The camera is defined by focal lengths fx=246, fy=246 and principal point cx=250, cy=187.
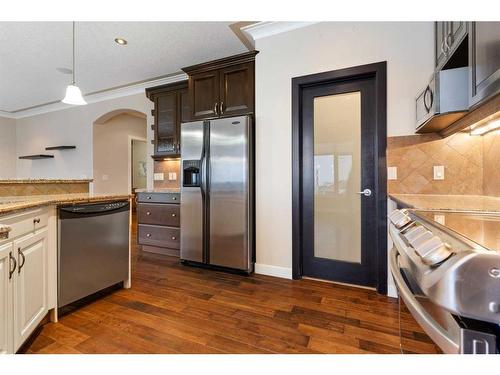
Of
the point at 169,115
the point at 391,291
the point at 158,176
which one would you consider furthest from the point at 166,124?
the point at 391,291

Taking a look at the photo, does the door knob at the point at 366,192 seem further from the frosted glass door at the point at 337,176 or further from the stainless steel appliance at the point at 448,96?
the stainless steel appliance at the point at 448,96

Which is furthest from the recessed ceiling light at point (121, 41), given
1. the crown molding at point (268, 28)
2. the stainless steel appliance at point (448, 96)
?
the stainless steel appliance at point (448, 96)

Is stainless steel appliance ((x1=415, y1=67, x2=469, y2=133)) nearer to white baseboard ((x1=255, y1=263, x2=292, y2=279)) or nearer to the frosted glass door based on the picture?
the frosted glass door

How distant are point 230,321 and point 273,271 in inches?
36.9

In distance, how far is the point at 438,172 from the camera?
1977 mm

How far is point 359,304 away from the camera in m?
1.98

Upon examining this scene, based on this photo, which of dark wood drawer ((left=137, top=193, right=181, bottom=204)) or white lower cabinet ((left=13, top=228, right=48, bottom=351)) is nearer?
white lower cabinet ((left=13, top=228, right=48, bottom=351))

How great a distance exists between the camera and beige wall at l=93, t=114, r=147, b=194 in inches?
200

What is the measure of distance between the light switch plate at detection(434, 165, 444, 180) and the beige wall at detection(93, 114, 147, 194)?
218 inches

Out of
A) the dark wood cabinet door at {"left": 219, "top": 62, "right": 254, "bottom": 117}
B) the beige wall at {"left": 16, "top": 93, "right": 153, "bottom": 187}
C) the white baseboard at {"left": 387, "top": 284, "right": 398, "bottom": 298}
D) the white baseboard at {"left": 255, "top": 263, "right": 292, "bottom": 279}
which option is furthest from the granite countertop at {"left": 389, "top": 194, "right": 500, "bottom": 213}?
the beige wall at {"left": 16, "top": 93, "right": 153, "bottom": 187}

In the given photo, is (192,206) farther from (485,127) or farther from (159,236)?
(485,127)

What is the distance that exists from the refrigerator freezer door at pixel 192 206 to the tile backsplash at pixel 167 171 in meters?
1.13
